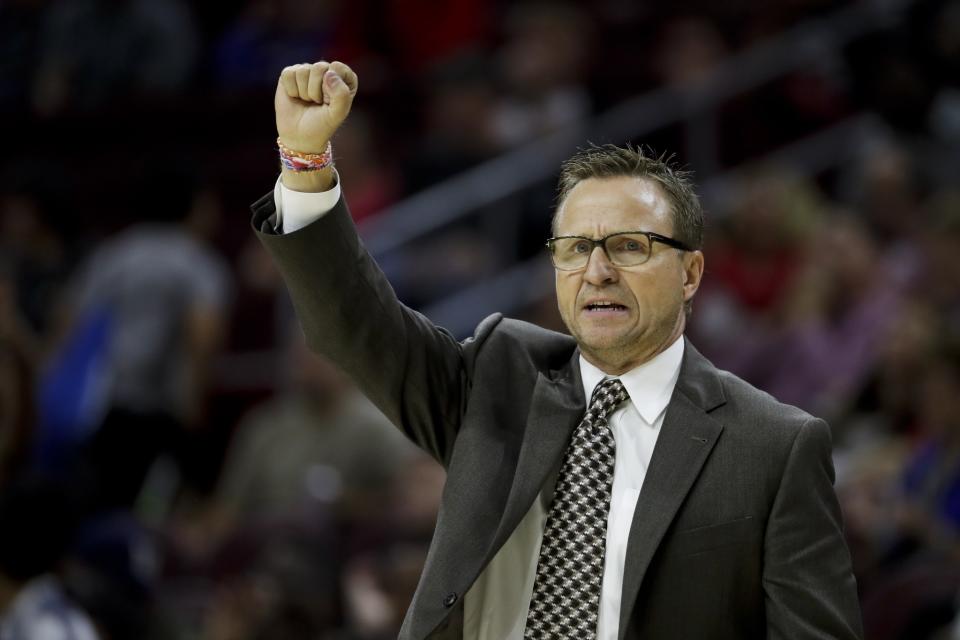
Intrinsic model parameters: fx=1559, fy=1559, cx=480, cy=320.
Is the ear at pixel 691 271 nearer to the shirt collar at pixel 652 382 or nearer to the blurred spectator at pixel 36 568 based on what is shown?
the shirt collar at pixel 652 382

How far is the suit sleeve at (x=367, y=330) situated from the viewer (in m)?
2.59

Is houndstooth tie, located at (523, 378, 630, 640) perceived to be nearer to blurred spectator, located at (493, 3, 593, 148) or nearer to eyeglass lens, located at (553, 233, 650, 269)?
eyeglass lens, located at (553, 233, 650, 269)

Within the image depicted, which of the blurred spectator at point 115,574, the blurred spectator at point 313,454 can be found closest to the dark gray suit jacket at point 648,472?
the blurred spectator at point 115,574

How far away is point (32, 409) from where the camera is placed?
643cm

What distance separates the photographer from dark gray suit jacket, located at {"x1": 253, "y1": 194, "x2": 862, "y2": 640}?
8.32ft

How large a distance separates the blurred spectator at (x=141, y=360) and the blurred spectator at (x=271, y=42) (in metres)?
2.57

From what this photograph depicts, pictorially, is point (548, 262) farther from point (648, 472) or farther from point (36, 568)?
point (648, 472)

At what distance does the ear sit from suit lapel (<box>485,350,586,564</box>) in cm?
24

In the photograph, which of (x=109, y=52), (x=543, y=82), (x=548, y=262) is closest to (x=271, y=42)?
(x=109, y=52)

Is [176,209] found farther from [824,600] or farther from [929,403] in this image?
[824,600]

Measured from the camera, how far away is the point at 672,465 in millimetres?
2615

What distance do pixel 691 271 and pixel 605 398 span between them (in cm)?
28

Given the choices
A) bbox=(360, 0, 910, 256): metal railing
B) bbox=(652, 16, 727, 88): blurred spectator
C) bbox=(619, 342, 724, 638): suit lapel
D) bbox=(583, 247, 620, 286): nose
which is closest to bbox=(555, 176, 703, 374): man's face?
bbox=(583, 247, 620, 286): nose

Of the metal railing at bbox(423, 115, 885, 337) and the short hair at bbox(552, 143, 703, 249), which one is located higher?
the metal railing at bbox(423, 115, 885, 337)
